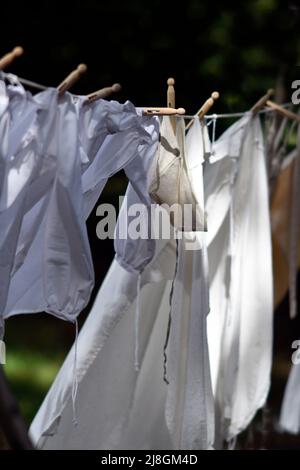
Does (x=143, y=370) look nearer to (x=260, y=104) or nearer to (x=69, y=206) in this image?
(x=260, y=104)

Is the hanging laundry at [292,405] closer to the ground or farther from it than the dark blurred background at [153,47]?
closer to the ground

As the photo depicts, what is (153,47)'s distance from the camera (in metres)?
6.75

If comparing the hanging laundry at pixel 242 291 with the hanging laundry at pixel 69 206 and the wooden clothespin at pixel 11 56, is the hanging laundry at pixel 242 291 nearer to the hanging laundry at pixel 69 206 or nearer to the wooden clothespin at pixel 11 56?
the hanging laundry at pixel 69 206

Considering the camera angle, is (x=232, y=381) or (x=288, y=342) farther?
(x=288, y=342)

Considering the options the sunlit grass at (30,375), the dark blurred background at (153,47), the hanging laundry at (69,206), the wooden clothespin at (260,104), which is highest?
the dark blurred background at (153,47)

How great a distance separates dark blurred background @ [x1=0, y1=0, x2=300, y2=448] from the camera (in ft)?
21.7

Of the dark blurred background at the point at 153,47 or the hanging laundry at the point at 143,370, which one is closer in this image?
the hanging laundry at the point at 143,370

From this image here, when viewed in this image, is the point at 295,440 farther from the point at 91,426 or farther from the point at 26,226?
the point at 26,226

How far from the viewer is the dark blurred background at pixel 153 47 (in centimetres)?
662

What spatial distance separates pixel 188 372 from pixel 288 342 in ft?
14.6

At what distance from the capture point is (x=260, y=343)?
353 cm

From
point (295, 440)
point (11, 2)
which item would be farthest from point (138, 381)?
point (11, 2)

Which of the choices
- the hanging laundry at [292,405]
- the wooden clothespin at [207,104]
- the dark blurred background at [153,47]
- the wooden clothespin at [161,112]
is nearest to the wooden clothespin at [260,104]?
the wooden clothespin at [207,104]

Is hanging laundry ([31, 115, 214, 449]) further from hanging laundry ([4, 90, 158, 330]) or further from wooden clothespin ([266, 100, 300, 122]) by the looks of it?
wooden clothespin ([266, 100, 300, 122])
